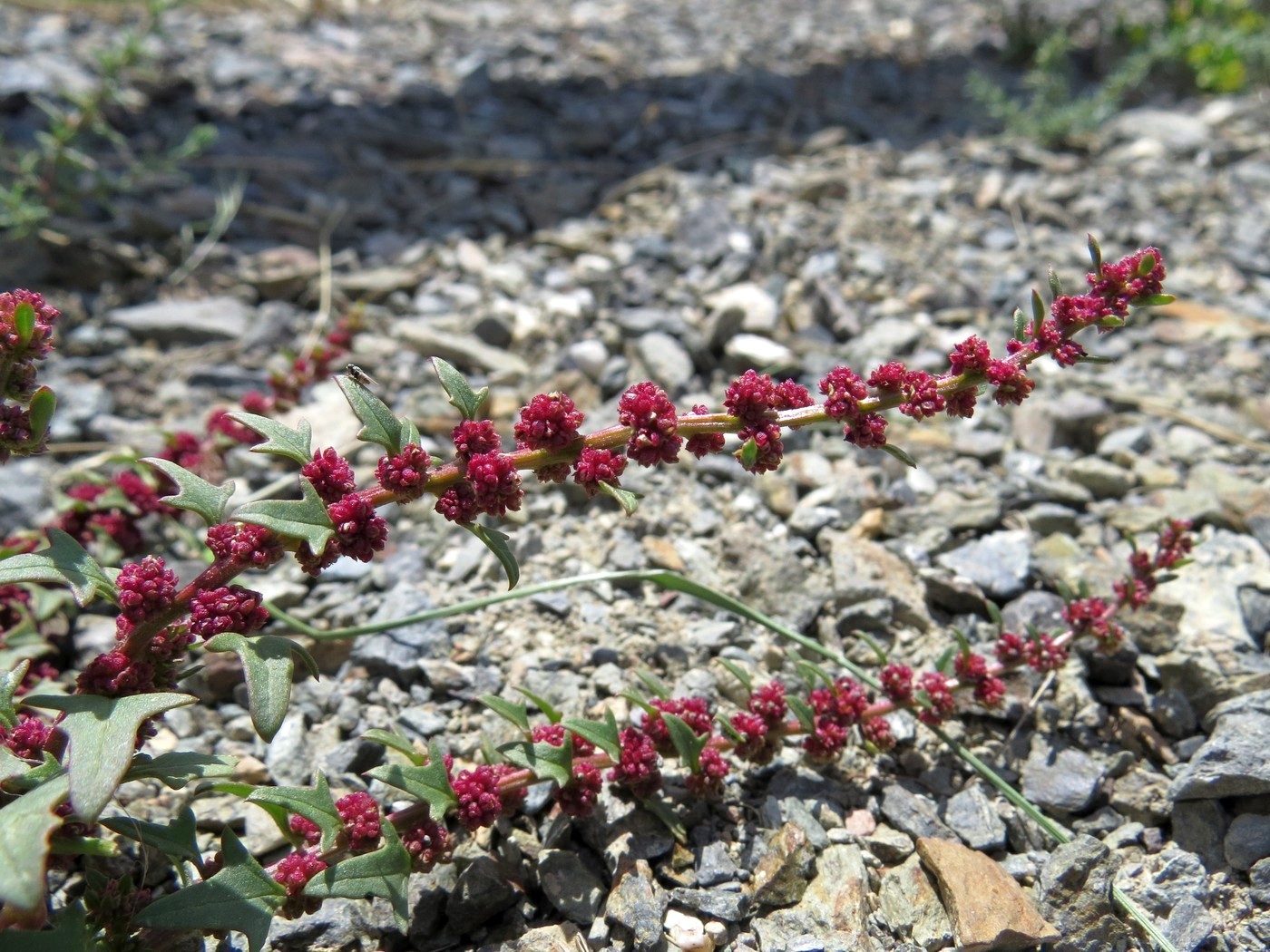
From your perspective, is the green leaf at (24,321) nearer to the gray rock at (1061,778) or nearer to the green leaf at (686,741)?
the green leaf at (686,741)

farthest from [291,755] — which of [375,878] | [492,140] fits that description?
[492,140]

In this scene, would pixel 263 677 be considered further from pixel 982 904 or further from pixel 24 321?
pixel 982 904

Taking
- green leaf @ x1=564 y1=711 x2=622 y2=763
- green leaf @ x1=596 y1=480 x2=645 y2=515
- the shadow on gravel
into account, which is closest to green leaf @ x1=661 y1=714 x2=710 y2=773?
green leaf @ x1=564 y1=711 x2=622 y2=763

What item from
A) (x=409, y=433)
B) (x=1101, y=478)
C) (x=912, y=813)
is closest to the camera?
(x=409, y=433)

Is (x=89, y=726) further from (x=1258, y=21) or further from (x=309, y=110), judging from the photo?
(x=1258, y=21)

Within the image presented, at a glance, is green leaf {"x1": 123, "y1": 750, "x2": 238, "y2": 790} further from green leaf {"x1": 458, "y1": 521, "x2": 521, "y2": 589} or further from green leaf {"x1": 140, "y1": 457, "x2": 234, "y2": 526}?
green leaf {"x1": 458, "y1": 521, "x2": 521, "y2": 589}

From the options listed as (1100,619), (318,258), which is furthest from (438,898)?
(318,258)
